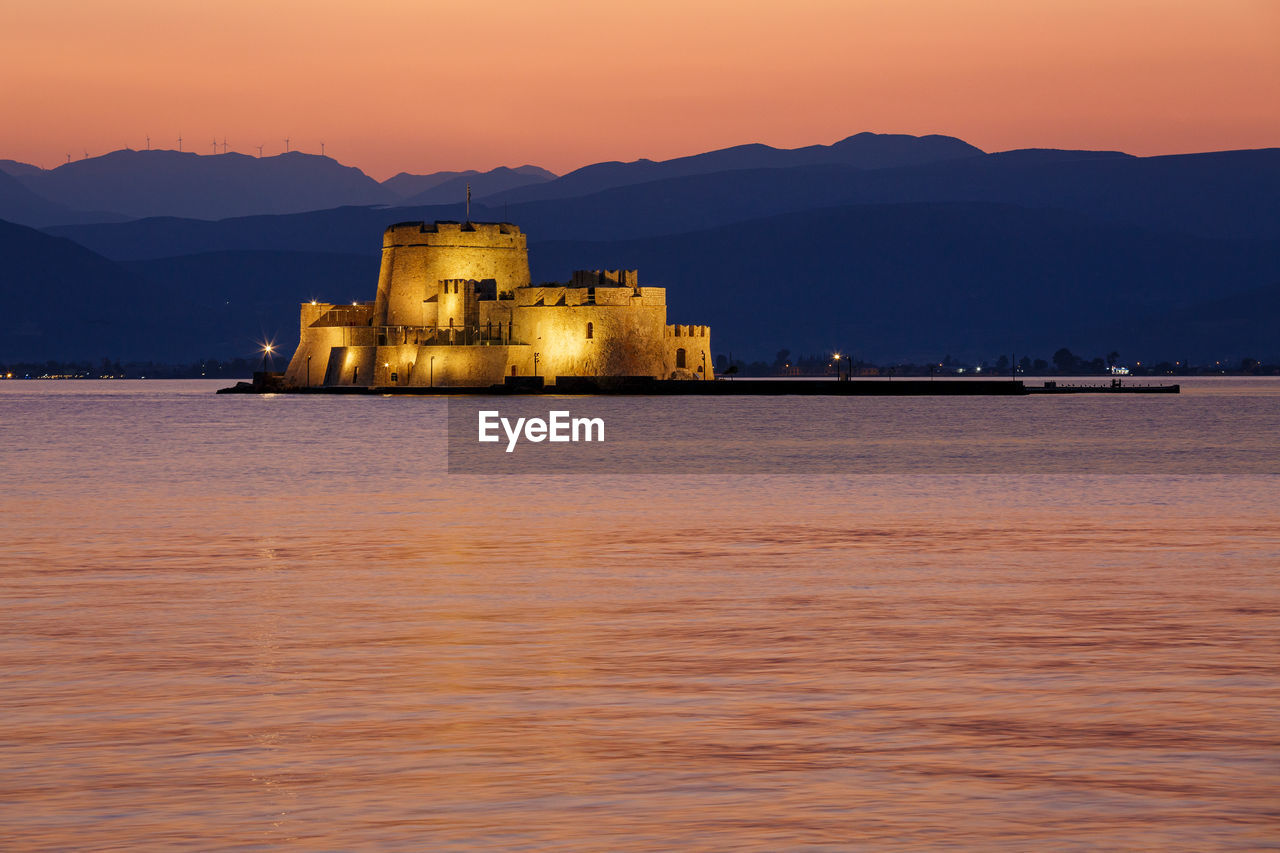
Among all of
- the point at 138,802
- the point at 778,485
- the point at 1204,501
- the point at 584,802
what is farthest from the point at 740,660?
the point at 778,485

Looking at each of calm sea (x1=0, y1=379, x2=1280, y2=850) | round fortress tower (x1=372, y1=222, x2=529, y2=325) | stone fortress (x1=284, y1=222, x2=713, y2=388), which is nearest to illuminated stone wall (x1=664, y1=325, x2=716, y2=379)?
stone fortress (x1=284, y1=222, x2=713, y2=388)

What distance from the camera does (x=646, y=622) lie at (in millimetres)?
16125

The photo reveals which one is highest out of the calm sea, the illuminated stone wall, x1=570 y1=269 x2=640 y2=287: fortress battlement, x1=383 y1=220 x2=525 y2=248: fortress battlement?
x1=383 y1=220 x2=525 y2=248: fortress battlement

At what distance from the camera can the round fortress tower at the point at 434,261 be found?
119 metres

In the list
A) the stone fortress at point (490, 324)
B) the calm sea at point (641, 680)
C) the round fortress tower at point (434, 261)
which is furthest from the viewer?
the round fortress tower at point (434, 261)

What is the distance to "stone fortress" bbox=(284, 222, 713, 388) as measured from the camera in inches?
4461

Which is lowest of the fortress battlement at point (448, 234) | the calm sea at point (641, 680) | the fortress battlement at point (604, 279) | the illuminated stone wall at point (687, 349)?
the calm sea at point (641, 680)

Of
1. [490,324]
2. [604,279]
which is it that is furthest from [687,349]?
[490,324]

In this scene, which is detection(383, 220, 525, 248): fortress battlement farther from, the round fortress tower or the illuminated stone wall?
the illuminated stone wall

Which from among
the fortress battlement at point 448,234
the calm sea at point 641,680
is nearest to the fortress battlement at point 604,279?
the fortress battlement at point 448,234

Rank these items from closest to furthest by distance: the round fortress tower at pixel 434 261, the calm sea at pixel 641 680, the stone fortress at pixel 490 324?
1. the calm sea at pixel 641 680
2. the stone fortress at pixel 490 324
3. the round fortress tower at pixel 434 261

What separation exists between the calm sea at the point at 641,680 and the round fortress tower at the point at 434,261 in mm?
90022

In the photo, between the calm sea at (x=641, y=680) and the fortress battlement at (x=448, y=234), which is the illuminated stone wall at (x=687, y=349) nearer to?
the fortress battlement at (x=448, y=234)

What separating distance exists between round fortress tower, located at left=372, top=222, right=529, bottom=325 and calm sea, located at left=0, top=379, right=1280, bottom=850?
90.0 m
